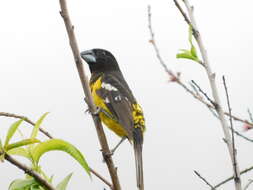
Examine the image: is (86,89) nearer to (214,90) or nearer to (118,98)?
(214,90)

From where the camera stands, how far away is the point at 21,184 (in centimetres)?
151

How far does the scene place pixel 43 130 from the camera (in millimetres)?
2170

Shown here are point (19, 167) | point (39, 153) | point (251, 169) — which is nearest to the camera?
point (19, 167)

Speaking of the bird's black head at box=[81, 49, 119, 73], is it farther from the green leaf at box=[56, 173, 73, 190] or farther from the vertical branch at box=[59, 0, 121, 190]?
the green leaf at box=[56, 173, 73, 190]

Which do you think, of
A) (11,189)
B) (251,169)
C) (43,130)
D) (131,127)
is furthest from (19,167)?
(131,127)

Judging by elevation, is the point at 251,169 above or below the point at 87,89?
below

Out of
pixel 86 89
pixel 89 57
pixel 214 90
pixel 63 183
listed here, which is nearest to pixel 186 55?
pixel 214 90

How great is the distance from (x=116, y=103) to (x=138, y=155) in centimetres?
98

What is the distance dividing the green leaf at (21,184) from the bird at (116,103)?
7.10 feet

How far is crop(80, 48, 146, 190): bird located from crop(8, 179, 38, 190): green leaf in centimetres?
216

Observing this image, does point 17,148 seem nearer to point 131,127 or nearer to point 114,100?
point 131,127

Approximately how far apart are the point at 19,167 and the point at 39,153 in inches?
7.1

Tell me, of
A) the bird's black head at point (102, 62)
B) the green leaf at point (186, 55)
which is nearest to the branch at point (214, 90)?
the green leaf at point (186, 55)

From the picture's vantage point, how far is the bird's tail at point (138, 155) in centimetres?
290
